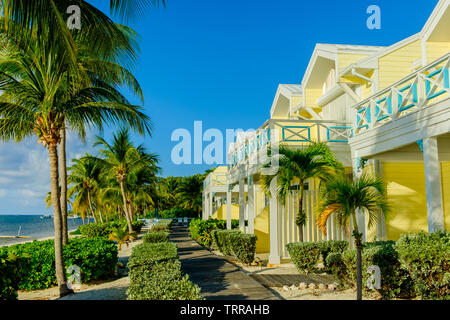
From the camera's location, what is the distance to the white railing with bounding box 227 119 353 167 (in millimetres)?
13173

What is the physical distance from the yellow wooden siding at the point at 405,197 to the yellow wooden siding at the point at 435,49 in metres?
3.37

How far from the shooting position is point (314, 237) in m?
13.6

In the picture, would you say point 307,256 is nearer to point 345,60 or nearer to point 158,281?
point 158,281

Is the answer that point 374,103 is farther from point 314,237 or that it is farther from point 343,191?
point 314,237

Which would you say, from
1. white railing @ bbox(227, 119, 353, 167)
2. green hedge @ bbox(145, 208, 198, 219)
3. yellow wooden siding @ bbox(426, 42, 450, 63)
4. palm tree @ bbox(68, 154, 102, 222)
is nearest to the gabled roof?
white railing @ bbox(227, 119, 353, 167)

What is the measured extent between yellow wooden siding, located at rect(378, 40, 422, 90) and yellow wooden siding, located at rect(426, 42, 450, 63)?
602 millimetres

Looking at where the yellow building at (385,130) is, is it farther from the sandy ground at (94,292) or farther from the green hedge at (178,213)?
the green hedge at (178,213)

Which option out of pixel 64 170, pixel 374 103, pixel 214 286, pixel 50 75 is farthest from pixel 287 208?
pixel 50 75

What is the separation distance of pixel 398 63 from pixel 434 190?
670 centimetres

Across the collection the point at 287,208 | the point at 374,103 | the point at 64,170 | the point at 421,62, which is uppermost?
the point at 421,62

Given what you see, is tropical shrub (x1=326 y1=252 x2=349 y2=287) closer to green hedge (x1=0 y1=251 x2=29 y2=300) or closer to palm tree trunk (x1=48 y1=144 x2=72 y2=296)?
palm tree trunk (x1=48 y1=144 x2=72 y2=296)

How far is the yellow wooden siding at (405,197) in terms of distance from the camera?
11.3 meters

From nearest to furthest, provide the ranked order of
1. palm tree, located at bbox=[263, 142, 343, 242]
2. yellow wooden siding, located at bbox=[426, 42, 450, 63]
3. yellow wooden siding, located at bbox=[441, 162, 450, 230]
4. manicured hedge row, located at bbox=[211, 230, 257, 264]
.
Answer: yellow wooden siding, located at bbox=[441, 162, 450, 230] < palm tree, located at bbox=[263, 142, 343, 242] < yellow wooden siding, located at bbox=[426, 42, 450, 63] < manicured hedge row, located at bbox=[211, 230, 257, 264]
